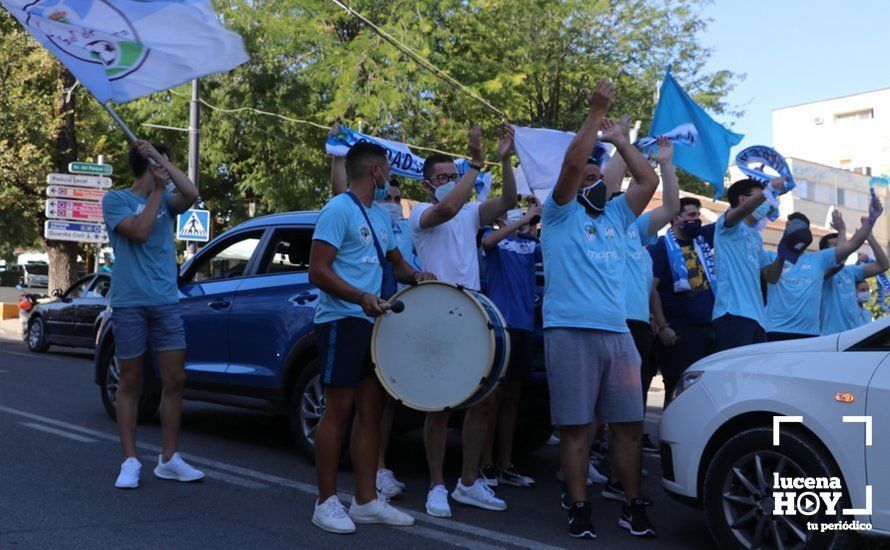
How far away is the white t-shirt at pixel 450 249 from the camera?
622 centimetres

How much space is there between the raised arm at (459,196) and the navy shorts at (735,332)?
81.9 inches

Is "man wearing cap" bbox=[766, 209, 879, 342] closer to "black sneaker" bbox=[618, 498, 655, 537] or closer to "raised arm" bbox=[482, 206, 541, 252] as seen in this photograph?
"raised arm" bbox=[482, 206, 541, 252]

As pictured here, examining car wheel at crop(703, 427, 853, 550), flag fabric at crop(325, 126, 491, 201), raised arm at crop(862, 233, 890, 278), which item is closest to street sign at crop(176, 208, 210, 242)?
flag fabric at crop(325, 126, 491, 201)

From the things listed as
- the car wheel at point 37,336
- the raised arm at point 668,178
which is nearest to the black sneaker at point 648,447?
the raised arm at point 668,178

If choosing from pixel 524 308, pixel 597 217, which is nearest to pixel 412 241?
pixel 524 308

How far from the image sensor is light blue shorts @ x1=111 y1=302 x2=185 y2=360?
6293 millimetres

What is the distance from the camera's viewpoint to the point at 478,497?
20.0ft

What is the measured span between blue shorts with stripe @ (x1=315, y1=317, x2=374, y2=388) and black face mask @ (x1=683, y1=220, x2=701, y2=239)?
3544 millimetres

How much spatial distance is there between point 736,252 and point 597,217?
5.91 feet

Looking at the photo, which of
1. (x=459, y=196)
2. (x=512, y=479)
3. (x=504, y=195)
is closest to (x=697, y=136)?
(x=504, y=195)

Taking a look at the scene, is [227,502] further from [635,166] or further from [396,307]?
[635,166]

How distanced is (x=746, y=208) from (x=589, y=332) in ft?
6.42

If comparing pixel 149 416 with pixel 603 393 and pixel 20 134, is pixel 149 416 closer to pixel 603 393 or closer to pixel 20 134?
pixel 603 393

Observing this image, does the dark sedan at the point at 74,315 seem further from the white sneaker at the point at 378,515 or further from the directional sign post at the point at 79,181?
the white sneaker at the point at 378,515
